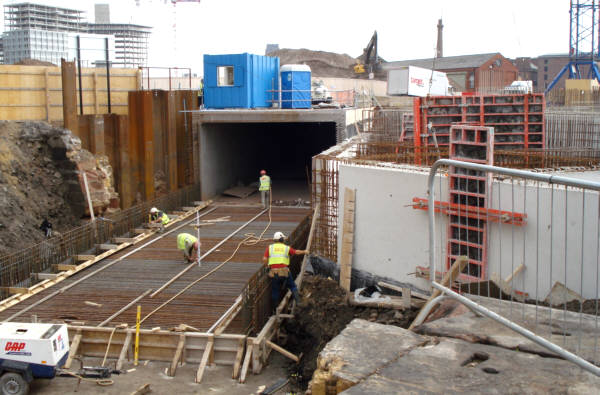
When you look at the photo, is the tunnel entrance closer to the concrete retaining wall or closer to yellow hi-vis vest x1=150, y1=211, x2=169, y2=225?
yellow hi-vis vest x1=150, y1=211, x2=169, y2=225

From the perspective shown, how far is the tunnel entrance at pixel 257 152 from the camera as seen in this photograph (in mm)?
25484

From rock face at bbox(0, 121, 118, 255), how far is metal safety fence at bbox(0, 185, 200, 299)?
2.01m

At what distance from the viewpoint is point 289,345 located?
40.3ft

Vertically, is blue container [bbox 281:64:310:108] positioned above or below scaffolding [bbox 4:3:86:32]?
below

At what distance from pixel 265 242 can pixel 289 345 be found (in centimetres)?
602

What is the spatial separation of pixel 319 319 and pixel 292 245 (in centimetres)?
311

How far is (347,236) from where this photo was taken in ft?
43.6

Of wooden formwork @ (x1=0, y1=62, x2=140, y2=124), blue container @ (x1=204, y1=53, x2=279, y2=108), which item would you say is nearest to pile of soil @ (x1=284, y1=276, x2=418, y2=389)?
wooden formwork @ (x1=0, y1=62, x2=140, y2=124)

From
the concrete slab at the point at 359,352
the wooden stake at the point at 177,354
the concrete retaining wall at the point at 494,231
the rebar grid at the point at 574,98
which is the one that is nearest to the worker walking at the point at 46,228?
the wooden stake at the point at 177,354

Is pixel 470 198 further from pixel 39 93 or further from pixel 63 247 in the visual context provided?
pixel 39 93

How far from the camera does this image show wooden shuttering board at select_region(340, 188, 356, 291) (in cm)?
1314

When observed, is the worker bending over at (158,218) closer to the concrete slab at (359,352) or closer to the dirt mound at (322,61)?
the concrete slab at (359,352)

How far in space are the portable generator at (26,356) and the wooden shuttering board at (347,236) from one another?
19.1ft

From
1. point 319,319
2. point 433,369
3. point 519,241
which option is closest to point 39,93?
point 319,319
